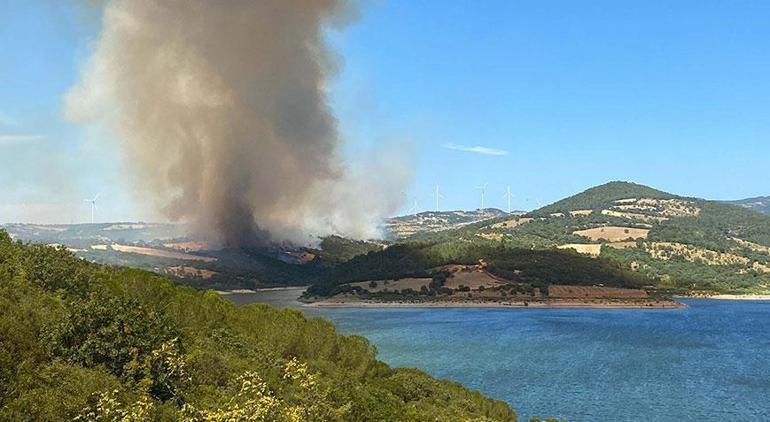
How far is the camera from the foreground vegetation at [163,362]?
20938 millimetres

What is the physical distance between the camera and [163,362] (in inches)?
1050

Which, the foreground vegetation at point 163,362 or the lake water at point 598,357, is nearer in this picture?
the foreground vegetation at point 163,362

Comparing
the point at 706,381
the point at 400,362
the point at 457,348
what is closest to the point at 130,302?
the point at 400,362

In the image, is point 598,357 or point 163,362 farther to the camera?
point 598,357

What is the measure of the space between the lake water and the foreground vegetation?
28.8m

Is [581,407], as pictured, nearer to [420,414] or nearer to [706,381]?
[706,381]

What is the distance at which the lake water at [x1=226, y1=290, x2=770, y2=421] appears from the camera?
71.6m

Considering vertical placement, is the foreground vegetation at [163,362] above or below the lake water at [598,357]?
above

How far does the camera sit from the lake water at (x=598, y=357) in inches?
2817

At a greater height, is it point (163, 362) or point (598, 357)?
point (163, 362)

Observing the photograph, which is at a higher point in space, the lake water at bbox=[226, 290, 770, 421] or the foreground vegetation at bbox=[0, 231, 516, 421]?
the foreground vegetation at bbox=[0, 231, 516, 421]

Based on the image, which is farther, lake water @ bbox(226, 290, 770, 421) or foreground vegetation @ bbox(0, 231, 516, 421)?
lake water @ bbox(226, 290, 770, 421)

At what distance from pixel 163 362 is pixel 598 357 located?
89281mm

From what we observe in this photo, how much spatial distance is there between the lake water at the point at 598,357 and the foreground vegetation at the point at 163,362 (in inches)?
1133
